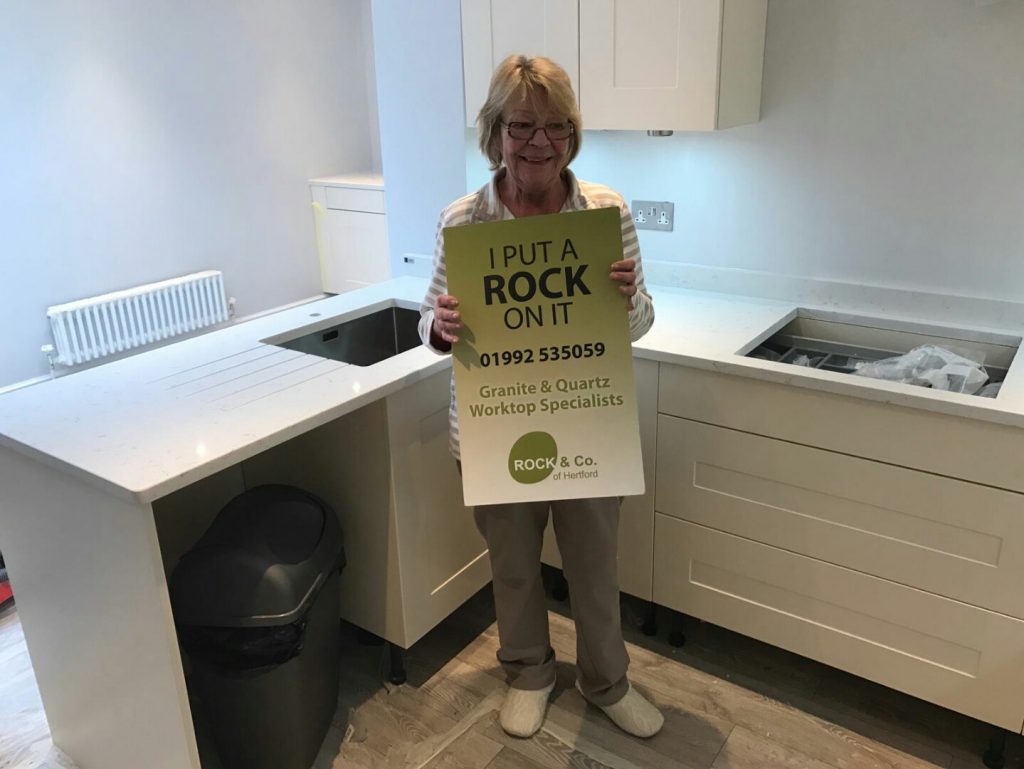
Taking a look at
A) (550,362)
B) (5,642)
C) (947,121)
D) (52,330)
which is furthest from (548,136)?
(52,330)

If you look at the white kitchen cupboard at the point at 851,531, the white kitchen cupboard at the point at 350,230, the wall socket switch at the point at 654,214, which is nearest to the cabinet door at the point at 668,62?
the wall socket switch at the point at 654,214

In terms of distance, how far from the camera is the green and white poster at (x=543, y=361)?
1.45 meters

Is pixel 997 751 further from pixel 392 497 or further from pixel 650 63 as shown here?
pixel 650 63

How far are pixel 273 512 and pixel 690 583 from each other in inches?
40.1

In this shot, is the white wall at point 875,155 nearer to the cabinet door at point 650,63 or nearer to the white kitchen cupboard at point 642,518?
the cabinet door at point 650,63

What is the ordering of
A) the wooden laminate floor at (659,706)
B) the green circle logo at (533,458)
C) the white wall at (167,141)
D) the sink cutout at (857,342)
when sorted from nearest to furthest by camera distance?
the green circle logo at (533,458), the wooden laminate floor at (659,706), the sink cutout at (857,342), the white wall at (167,141)

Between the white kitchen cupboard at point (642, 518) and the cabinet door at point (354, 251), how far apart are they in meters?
2.63

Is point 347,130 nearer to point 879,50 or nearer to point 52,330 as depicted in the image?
point 52,330

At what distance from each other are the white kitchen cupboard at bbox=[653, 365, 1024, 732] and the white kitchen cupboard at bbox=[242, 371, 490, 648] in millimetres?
523

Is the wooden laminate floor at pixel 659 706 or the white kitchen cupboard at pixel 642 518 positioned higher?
the white kitchen cupboard at pixel 642 518

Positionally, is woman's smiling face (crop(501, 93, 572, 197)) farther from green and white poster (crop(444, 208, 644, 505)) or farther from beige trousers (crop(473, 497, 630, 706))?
beige trousers (crop(473, 497, 630, 706))

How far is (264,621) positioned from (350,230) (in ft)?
11.1

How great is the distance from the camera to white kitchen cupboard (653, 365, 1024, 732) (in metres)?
1.61

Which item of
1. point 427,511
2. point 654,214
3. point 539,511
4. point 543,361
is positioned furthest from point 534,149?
point 654,214
